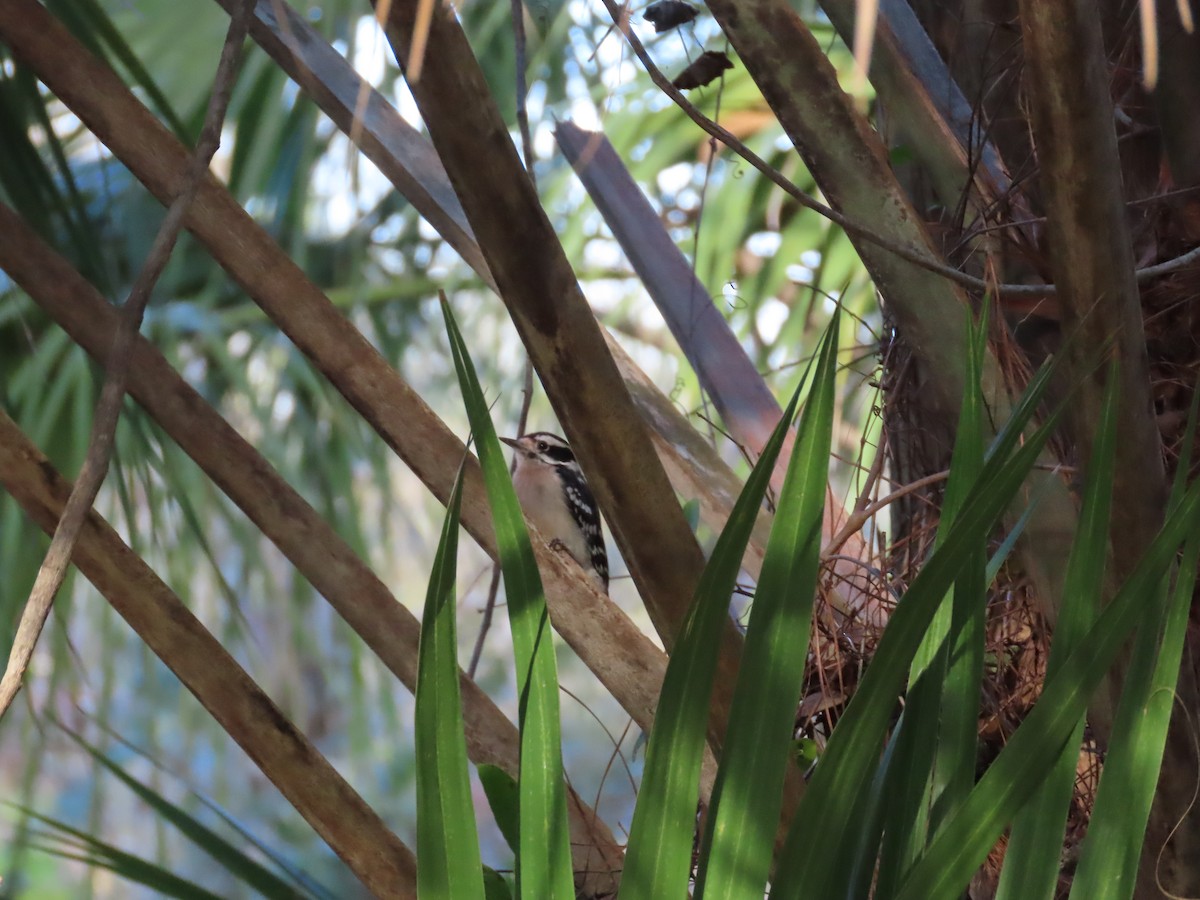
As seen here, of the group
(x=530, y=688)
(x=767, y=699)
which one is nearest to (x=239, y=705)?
(x=530, y=688)

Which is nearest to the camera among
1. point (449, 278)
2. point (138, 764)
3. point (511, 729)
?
point (511, 729)

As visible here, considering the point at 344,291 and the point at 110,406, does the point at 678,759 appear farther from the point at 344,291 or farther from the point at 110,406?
the point at 344,291

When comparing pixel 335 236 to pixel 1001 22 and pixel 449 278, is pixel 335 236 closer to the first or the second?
pixel 449 278

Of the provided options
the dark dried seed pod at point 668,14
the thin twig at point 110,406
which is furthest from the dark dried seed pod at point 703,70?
the thin twig at point 110,406

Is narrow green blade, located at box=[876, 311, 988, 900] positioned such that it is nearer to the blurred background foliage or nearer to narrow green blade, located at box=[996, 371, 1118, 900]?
narrow green blade, located at box=[996, 371, 1118, 900]

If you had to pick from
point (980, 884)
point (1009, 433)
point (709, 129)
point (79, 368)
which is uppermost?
point (79, 368)

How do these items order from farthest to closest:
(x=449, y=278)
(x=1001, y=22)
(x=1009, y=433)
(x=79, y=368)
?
(x=449, y=278)
(x=79, y=368)
(x=1001, y=22)
(x=1009, y=433)

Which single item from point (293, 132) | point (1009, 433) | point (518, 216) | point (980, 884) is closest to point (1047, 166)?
point (1009, 433)
